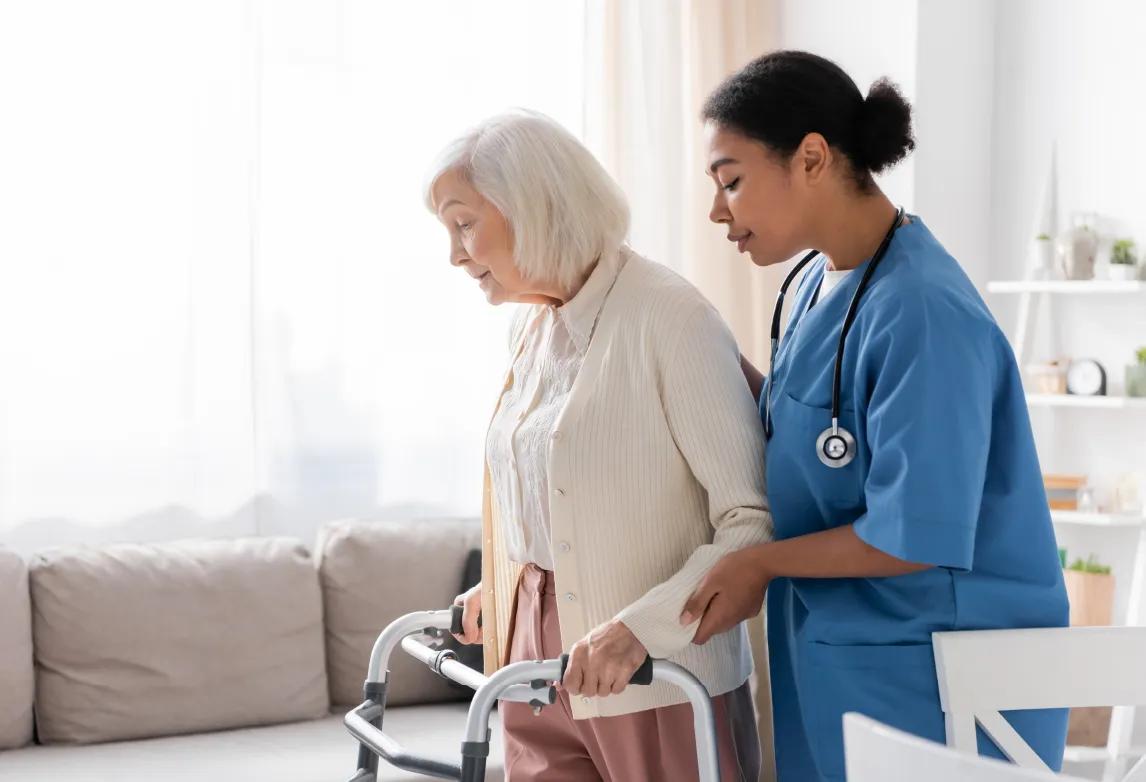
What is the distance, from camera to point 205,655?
281cm

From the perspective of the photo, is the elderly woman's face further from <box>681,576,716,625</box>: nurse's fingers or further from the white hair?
<box>681,576,716,625</box>: nurse's fingers

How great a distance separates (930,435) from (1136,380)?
2.14 metres

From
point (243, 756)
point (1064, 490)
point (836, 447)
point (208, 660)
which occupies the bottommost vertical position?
point (243, 756)

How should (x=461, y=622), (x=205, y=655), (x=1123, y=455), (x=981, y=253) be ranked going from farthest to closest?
(x=981, y=253)
(x=1123, y=455)
(x=205, y=655)
(x=461, y=622)

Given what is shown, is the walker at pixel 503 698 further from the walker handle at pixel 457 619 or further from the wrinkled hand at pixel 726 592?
the walker handle at pixel 457 619

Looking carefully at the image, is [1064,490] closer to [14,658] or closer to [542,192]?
[542,192]

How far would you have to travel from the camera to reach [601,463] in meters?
1.48

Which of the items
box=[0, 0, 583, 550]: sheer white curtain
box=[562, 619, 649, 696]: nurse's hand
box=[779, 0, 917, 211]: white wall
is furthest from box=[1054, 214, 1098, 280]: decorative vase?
box=[562, 619, 649, 696]: nurse's hand

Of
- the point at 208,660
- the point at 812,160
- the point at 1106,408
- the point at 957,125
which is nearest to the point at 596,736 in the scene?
the point at 812,160

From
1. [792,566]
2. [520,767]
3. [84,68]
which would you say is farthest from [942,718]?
[84,68]

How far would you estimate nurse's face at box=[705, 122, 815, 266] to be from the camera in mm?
1438

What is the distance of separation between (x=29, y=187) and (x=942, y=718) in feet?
7.66

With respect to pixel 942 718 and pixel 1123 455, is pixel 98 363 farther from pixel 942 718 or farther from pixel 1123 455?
pixel 1123 455

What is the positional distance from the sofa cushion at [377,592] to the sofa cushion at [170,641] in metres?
0.08
